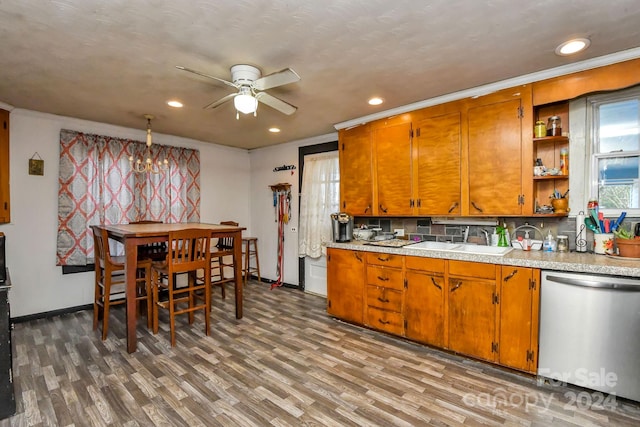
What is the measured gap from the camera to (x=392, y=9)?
1689mm

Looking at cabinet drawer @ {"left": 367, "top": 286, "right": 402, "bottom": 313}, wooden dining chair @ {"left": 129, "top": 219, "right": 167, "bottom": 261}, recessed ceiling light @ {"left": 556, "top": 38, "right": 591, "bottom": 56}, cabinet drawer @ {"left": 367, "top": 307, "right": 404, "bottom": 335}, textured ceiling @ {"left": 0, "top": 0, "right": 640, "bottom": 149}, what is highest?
textured ceiling @ {"left": 0, "top": 0, "right": 640, "bottom": 149}

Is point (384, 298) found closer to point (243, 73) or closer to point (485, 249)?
point (485, 249)

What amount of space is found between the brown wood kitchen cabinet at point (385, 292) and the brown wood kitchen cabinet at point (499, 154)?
0.89 metres

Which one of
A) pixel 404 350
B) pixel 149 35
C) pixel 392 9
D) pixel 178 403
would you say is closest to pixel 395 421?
pixel 404 350

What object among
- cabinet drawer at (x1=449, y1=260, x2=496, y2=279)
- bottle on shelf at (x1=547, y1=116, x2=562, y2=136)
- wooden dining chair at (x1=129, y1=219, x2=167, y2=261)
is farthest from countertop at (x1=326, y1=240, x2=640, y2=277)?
wooden dining chair at (x1=129, y1=219, x2=167, y2=261)

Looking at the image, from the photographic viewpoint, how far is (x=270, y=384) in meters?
2.27

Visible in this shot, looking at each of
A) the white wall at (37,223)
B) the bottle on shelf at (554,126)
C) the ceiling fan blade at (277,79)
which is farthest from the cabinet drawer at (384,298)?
the white wall at (37,223)

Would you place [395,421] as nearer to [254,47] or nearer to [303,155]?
[254,47]

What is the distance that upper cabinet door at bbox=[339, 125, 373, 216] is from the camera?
357 cm

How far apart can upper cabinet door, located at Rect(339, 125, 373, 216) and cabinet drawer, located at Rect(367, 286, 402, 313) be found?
91 cm

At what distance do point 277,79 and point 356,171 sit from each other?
1781 mm

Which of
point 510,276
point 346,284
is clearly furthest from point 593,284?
point 346,284

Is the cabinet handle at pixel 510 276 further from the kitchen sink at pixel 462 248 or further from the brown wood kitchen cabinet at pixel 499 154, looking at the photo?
the brown wood kitchen cabinet at pixel 499 154

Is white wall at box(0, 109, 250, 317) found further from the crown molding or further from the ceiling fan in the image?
the crown molding
